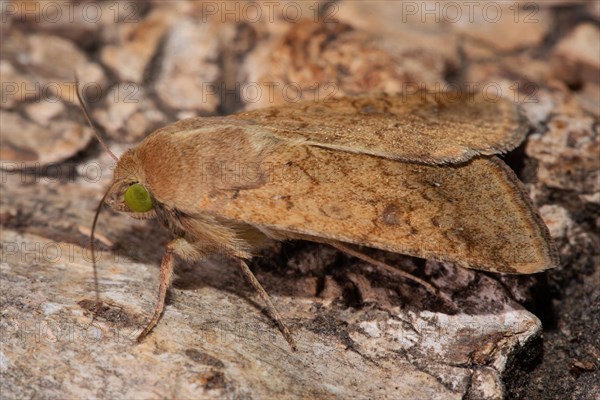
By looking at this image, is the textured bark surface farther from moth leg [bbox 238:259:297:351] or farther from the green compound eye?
the green compound eye

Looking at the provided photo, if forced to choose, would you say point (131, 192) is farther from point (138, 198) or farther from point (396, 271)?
point (396, 271)

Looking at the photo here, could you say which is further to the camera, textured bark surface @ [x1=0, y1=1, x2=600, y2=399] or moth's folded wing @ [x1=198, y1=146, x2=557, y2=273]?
moth's folded wing @ [x1=198, y1=146, x2=557, y2=273]

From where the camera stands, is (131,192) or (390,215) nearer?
(390,215)

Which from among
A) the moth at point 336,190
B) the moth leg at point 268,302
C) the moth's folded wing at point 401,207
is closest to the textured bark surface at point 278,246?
the moth leg at point 268,302

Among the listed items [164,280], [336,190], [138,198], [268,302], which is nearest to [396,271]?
[336,190]

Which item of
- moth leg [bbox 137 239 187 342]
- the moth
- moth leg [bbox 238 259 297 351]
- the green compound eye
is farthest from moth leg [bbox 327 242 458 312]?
the green compound eye

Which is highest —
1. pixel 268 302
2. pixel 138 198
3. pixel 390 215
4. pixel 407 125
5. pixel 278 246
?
pixel 407 125

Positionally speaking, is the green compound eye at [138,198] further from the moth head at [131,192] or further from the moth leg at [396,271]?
the moth leg at [396,271]
